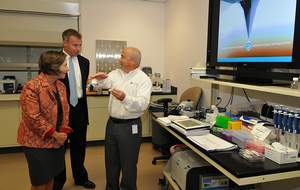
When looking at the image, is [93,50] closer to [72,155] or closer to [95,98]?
[95,98]

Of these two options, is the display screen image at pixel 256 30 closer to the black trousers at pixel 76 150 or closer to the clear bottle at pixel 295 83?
the clear bottle at pixel 295 83

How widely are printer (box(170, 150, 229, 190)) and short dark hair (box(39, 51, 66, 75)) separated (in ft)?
4.10

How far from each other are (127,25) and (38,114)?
9.96 feet

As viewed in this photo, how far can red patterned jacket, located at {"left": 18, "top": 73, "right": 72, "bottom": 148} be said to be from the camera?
1.64 m

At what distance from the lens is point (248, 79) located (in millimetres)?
1974

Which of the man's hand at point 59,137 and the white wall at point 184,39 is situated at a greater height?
the white wall at point 184,39

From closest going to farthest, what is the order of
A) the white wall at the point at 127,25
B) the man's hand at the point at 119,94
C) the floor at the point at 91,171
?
the man's hand at the point at 119,94
the floor at the point at 91,171
the white wall at the point at 127,25

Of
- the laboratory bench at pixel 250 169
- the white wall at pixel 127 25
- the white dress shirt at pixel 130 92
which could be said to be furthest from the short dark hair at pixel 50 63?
the white wall at pixel 127 25

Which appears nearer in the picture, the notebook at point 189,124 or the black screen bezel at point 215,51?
the black screen bezel at point 215,51

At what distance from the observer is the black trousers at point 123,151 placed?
2.18 m

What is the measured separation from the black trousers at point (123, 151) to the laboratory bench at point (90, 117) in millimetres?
1619

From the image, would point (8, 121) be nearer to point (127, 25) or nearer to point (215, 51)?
point (127, 25)

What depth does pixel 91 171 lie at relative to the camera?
305cm

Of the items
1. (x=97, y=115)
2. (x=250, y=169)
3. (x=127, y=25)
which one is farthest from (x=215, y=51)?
(x=127, y=25)
